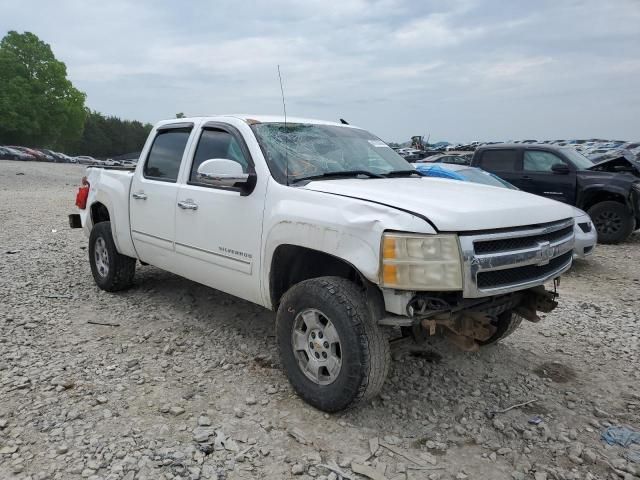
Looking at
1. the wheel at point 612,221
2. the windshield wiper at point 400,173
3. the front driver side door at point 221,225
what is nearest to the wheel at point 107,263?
the front driver side door at point 221,225

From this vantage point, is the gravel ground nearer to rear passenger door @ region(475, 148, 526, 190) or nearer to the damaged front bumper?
the damaged front bumper

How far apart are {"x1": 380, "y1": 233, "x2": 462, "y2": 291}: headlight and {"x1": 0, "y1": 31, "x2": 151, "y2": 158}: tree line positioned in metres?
58.2

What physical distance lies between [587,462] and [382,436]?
111cm

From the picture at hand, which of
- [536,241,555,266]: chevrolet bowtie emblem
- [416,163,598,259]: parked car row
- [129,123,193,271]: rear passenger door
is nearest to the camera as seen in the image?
[536,241,555,266]: chevrolet bowtie emblem

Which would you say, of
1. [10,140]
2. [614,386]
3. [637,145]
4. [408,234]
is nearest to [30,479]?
[408,234]

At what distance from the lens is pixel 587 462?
9.41ft

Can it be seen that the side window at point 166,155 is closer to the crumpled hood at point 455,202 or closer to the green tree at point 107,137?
the crumpled hood at point 455,202

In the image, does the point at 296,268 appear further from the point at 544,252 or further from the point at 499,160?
the point at 499,160

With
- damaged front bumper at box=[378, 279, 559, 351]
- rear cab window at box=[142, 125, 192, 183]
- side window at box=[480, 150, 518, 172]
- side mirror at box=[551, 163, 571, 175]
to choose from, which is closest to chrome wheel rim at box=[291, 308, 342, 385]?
damaged front bumper at box=[378, 279, 559, 351]

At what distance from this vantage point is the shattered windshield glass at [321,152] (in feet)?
12.2

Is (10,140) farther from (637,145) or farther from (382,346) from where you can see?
(382,346)

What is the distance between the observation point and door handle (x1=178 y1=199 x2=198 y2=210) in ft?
13.6

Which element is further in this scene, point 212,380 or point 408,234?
point 212,380

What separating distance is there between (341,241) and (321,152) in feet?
3.93
